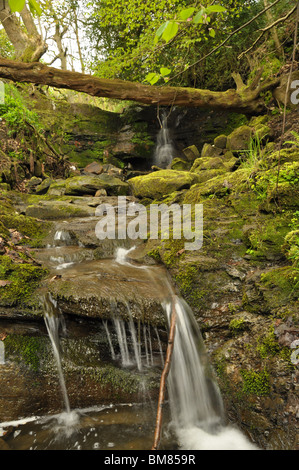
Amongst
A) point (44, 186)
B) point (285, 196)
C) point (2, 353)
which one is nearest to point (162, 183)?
point (285, 196)

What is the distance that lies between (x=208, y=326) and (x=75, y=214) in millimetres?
5295

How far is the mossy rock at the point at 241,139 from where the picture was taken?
798cm

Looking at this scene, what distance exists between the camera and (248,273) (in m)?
3.65

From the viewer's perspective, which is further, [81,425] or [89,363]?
[89,363]

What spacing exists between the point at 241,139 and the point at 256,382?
722 cm

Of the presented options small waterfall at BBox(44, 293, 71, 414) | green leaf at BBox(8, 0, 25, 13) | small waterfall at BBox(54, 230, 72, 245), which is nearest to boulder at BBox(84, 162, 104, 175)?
small waterfall at BBox(54, 230, 72, 245)

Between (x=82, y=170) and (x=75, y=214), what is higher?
(x=82, y=170)

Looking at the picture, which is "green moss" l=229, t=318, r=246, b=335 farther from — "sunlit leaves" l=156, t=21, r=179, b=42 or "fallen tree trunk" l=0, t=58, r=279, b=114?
"fallen tree trunk" l=0, t=58, r=279, b=114

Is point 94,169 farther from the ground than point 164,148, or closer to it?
closer to it

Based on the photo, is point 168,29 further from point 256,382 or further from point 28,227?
point 28,227

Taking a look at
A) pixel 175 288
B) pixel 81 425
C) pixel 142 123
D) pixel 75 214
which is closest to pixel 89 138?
pixel 142 123

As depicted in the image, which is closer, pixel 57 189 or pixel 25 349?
pixel 25 349

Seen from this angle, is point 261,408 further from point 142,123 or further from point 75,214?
point 142,123

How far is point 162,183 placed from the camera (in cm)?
770
